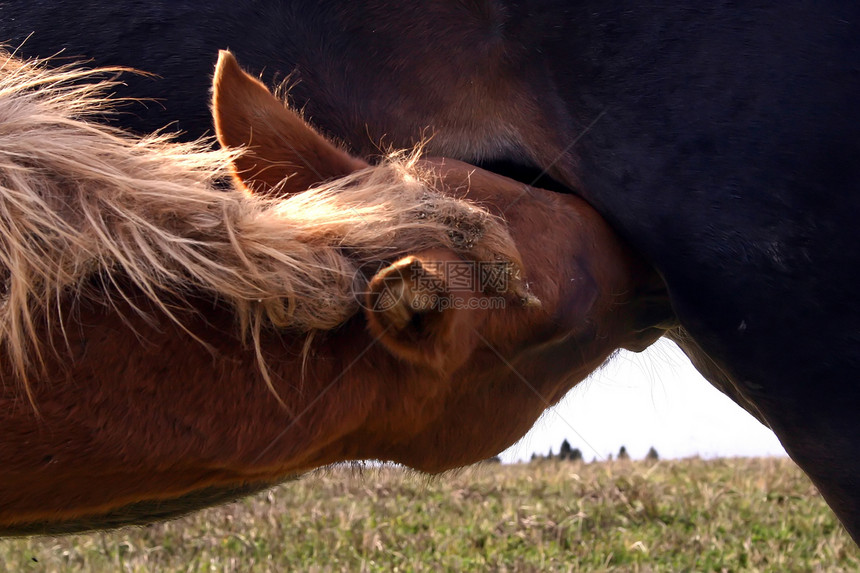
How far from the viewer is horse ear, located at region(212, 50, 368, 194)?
144 centimetres

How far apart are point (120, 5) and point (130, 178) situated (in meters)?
0.99

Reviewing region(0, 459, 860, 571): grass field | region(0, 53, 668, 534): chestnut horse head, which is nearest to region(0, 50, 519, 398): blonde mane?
region(0, 53, 668, 534): chestnut horse head

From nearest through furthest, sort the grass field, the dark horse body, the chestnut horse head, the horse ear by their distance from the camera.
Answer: the chestnut horse head < the horse ear < the dark horse body < the grass field

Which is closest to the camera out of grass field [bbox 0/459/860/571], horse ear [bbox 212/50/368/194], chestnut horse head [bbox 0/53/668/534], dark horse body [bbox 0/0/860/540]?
chestnut horse head [bbox 0/53/668/534]

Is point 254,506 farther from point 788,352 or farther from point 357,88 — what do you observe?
point 788,352

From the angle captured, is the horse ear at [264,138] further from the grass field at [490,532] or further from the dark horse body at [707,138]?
the grass field at [490,532]

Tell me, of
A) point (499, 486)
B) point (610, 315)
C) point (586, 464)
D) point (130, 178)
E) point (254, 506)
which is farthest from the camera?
point (586, 464)

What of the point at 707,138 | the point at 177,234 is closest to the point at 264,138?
the point at 177,234

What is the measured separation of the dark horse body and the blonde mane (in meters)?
0.45

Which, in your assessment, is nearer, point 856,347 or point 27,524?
point 27,524

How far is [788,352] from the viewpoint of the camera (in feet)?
5.23

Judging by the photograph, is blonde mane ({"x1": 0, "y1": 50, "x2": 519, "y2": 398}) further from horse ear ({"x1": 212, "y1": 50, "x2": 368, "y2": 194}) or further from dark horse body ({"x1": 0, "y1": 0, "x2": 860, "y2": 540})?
dark horse body ({"x1": 0, "y1": 0, "x2": 860, "y2": 540})

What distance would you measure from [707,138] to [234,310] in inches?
36.3

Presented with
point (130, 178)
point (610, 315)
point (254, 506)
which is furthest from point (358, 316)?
point (254, 506)
